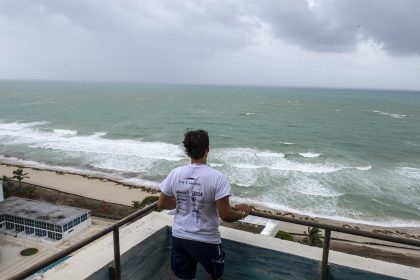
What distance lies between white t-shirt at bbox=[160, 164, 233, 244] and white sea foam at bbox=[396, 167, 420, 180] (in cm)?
3596

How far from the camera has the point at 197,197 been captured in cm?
312

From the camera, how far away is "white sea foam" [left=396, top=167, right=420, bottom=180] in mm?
33938

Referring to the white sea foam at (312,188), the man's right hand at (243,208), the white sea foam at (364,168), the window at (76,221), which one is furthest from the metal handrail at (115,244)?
the white sea foam at (364,168)

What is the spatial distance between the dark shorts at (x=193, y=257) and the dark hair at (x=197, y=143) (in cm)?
86

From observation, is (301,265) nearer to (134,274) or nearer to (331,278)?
(331,278)

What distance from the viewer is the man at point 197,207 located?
3064 mm

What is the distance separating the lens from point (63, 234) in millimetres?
21297

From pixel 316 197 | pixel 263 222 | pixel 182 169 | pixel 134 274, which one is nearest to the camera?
pixel 182 169

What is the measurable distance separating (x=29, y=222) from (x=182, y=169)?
863 inches

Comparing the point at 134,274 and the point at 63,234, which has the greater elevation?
the point at 134,274

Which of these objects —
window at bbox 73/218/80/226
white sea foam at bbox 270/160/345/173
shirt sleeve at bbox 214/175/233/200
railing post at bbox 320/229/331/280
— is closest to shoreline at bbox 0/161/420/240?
window at bbox 73/218/80/226

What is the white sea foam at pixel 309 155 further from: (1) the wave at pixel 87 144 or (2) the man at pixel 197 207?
(2) the man at pixel 197 207

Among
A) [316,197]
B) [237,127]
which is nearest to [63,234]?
[316,197]

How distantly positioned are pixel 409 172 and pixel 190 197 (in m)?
38.1
